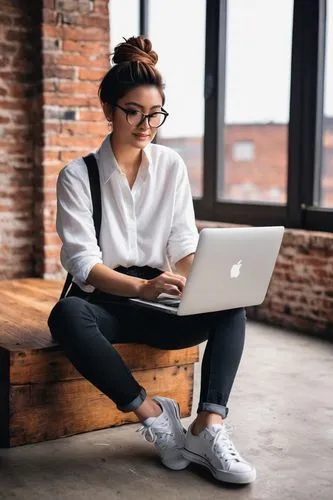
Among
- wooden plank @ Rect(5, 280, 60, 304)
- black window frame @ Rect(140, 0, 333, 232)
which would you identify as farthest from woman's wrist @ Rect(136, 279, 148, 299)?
black window frame @ Rect(140, 0, 333, 232)

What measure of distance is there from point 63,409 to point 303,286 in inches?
87.1

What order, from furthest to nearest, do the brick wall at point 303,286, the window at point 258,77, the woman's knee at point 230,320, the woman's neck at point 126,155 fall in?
1. the window at point 258,77
2. the brick wall at point 303,286
3. the woman's neck at point 126,155
4. the woman's knee at point 230,320

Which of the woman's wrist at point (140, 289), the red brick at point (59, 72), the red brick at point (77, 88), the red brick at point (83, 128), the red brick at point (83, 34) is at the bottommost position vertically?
the woman's wrist at point (140, 289)

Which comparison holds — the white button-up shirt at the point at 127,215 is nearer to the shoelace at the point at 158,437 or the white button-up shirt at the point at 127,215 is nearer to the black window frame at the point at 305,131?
the shoelace at the point at 158,437

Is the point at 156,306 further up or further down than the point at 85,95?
further down

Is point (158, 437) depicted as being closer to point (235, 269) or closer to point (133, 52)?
point (235, 269)

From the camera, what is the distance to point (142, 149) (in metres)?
2.65

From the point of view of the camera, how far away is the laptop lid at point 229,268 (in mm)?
2135

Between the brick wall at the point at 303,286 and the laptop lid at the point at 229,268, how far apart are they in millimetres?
1911

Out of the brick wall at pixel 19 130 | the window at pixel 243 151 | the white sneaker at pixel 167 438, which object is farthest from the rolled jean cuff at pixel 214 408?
the window at pixel 243 151

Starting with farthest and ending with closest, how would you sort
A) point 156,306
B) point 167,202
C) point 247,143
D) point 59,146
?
point 247,143 → point 59,146 → point 167,202 → point 156,306

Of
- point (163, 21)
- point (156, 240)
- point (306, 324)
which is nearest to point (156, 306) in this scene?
point (156, 240)

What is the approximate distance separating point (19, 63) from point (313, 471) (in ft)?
10.7

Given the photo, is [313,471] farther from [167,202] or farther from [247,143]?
[247,143]
